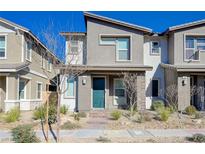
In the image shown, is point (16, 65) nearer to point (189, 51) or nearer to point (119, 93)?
point (119, 93)

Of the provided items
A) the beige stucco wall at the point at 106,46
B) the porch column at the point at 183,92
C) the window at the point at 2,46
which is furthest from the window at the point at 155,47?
the window at the point at 2,46

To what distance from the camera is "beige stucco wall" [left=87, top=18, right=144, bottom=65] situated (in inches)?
733

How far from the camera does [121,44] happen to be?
19172 millimetres

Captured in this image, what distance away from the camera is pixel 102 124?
13.6m

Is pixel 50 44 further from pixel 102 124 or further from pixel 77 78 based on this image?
pixel 77 78

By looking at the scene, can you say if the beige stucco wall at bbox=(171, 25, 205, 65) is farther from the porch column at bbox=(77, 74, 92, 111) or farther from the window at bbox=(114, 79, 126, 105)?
the porch column at bbox=(77, 74, 92, 111)

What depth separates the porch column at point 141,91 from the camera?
17.6m

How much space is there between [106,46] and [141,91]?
167 inches

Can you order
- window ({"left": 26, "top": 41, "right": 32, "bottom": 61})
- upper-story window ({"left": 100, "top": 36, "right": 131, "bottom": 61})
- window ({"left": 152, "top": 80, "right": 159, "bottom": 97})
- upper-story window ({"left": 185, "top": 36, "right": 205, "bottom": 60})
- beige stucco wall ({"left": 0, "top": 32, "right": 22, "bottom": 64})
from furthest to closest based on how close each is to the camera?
1. window ({"left": 152, "top": 80, "right": 159, "bottom": 97})
2. window ({"left": 26, "top": 41, "right": 32, "bottom": 61})
3. upper-story window ({"left": 185, "top": 36, "right": 205, "bottom": 60})
4. upper-story window ({"left": 100, "top": 36, "right": 131, "bottom": 61})
5. beige stucco wall ({"left": 0, "top": 32, "right": 22, "bottom": 64})

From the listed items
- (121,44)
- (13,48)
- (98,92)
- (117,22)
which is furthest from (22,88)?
(117,22)

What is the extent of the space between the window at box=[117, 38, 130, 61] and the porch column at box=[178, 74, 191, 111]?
419 centimetres

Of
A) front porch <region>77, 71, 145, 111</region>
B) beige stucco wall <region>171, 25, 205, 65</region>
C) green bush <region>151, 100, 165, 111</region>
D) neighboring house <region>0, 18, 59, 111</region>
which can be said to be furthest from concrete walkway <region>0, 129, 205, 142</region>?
beige stucco wall <region>171, 25, 205, 65</region>
